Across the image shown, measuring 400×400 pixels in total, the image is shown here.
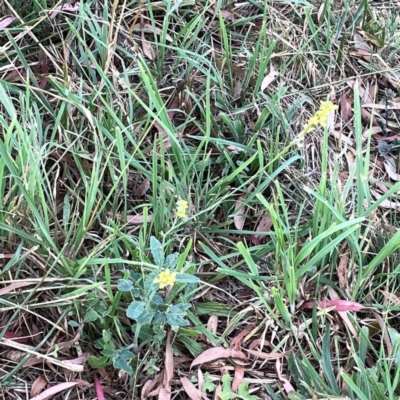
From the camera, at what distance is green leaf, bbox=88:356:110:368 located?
48.8 inches

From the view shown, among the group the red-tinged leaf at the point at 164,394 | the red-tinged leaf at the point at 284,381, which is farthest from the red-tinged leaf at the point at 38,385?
the red-tinged leaf at the point at 284,381

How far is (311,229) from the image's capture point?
144 centimetres

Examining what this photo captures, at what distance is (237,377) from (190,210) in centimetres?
42

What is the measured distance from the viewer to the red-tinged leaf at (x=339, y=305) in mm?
1353

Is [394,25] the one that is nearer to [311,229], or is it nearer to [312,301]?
[311,229]

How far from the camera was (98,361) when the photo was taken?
A: 1.24 meters

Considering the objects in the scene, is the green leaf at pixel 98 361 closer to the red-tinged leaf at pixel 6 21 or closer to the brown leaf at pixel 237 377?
the brown leaf at pixel 237 377

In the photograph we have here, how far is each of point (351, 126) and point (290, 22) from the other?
407 mm

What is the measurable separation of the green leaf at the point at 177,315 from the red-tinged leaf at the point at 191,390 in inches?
6.7

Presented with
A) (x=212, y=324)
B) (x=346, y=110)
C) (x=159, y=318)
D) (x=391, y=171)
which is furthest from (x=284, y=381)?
(x=346, y=110)

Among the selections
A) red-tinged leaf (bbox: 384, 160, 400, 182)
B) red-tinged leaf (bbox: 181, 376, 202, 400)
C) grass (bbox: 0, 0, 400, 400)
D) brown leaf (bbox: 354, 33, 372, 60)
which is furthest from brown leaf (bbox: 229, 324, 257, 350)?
brown leaf (bbox: 354, 33, 372, 60)

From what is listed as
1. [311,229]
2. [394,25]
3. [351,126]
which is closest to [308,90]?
[351,126]

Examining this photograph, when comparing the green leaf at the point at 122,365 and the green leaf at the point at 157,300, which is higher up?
the green leaf at the point at 157,300

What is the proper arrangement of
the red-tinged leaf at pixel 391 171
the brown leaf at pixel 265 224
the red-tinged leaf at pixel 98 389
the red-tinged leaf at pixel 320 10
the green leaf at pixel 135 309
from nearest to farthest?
1. the green leaf at pixel 135 309
2. the red-tinged leaf at pixel 98 389
3. the brown leaf at pixel 265 224
4. the red-tinged leaf at pixel 391 171
5. the red-tinged leaf at pixel 320 10
